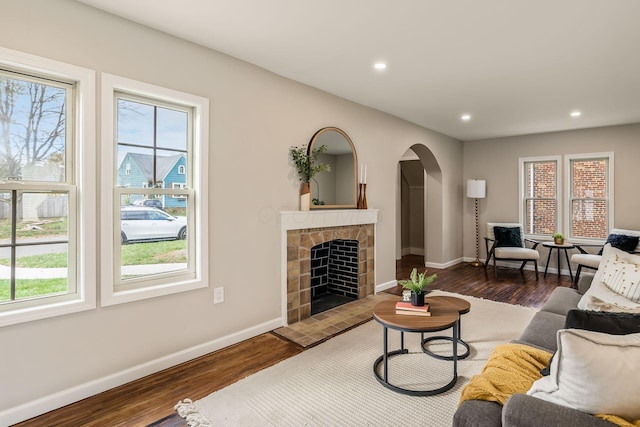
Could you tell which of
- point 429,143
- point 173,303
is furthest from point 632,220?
point 173,303

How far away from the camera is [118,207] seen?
7.95ft

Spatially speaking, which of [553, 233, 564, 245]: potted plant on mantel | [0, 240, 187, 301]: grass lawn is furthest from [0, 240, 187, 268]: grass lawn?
[553, 233, 564, 245]: potted plant on mantel

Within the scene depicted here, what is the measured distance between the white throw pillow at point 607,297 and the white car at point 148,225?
2.95 m

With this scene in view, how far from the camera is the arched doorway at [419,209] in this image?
21.2ft

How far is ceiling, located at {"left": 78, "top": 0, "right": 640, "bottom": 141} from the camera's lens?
2.25 metres

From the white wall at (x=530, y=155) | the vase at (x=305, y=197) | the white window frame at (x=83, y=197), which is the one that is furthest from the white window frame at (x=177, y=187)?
the white wall at (x=530, y=155)

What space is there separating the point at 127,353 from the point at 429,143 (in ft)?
17.0

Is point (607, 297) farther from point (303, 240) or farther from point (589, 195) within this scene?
point (589, 195)

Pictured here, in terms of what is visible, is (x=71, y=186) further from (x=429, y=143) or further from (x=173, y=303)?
(x=429, y=143)

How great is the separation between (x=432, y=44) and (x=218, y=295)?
8.78 feet

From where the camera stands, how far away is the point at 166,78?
8.54ft

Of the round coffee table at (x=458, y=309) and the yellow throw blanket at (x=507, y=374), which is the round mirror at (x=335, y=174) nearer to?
the round coffee table at (x=458, y=309)

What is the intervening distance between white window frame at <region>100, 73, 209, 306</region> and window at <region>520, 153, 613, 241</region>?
231 inches

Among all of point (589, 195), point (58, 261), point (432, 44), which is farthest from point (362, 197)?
point (589, 195)
